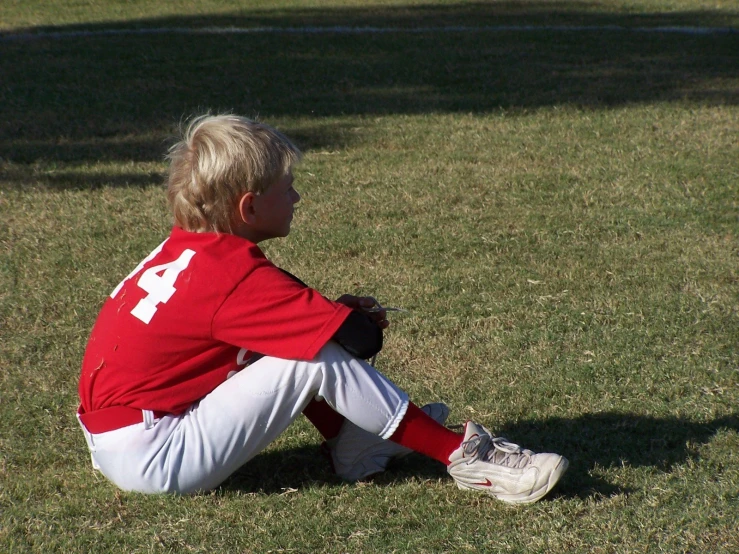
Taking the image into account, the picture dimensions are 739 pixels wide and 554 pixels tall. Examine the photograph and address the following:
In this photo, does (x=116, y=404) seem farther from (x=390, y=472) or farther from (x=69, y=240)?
(x=69, y=240)

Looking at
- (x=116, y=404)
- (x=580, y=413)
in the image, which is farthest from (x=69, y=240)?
(x=580, y=413)

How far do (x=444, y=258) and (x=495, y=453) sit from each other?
1997mm

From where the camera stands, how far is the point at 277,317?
8.02 ft

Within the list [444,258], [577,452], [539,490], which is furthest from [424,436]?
[444,258]

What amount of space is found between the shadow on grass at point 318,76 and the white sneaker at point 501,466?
3.63 meters

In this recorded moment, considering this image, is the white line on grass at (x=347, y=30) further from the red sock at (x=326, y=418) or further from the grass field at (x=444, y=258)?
the red sock at (x=326, y=418)

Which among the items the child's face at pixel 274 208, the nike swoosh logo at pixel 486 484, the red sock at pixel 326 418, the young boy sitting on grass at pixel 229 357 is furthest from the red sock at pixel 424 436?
the child's face at pixel 274 208

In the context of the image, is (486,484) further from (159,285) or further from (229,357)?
(159,285)

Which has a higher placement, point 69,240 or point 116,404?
point 116,404

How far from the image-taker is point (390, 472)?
9.55 ft

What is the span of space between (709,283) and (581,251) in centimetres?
62

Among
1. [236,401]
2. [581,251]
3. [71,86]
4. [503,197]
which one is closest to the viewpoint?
[236,401]

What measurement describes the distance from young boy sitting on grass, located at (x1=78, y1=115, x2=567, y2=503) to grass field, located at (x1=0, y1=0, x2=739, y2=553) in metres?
0.14

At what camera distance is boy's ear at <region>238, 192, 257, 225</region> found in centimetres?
259
